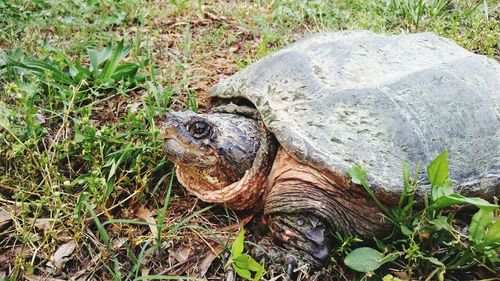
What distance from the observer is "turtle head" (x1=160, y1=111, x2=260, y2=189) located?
1.84 metres

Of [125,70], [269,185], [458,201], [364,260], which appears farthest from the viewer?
[125,70]

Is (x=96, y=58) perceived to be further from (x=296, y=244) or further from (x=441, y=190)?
(x=441, y=190)

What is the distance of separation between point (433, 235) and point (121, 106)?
176 cm

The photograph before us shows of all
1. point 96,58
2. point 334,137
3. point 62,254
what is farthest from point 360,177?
point 96,58

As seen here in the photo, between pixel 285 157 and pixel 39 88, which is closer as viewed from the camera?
pixel 285 157

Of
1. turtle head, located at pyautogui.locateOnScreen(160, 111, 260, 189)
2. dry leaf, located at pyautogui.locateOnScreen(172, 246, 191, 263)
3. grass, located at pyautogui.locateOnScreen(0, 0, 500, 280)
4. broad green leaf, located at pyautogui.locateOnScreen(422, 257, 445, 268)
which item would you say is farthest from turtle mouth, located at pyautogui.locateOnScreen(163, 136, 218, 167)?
broad green leaf, located at pyautogui.locateOnScreen(422, 257, 445, 268)

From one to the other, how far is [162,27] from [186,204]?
6.33 feet

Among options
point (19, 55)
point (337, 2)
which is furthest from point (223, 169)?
point (337, 2)

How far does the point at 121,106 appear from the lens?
2.57m

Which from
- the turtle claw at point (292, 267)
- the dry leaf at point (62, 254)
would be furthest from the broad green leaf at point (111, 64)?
the turtle claw at point (292, 267)

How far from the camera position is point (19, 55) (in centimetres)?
263

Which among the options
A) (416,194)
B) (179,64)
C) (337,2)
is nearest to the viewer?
(416,194)

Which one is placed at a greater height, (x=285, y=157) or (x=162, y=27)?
(x=285, y=157)

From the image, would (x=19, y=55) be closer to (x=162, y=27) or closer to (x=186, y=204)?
Answer: (x=162, y=27)
